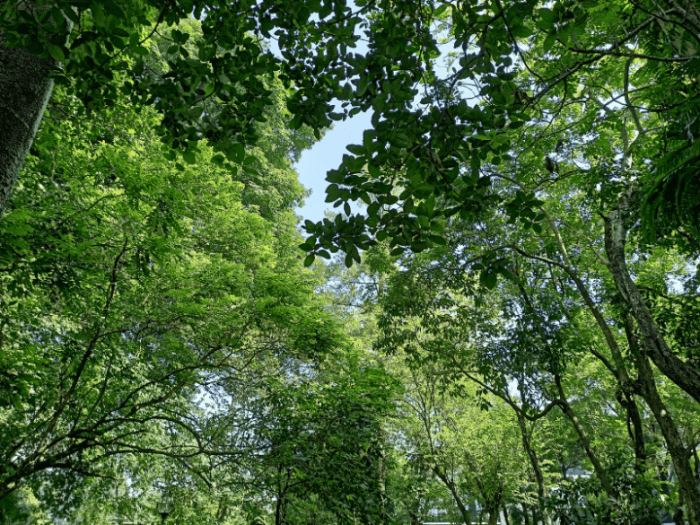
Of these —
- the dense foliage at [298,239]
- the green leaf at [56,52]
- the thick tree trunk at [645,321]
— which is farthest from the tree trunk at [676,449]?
the green leaf at [56,52]

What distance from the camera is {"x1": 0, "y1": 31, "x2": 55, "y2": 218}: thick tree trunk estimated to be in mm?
1556

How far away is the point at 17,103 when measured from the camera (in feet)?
5.29

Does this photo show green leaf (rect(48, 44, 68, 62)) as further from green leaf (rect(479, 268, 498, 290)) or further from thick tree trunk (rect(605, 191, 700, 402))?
thick tree trunk (rect(605, 191, 700, 402))

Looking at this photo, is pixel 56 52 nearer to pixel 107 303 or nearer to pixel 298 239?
pixel 107 303

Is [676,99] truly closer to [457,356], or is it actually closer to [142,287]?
[457,356]

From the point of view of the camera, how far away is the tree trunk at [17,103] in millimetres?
1556

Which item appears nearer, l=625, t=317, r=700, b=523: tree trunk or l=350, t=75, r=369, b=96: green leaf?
l=350, t=75, r=369, b=96: green leaf

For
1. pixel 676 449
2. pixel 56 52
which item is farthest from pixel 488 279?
pixel 676 449

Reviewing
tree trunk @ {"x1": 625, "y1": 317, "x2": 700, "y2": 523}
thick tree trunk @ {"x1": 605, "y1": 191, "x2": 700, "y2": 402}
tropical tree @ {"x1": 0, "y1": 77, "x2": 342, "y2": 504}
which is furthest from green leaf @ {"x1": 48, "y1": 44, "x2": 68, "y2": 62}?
tree trunk @ {"x1": 625, "y1": 317, "x2": 700, "y2": 523}

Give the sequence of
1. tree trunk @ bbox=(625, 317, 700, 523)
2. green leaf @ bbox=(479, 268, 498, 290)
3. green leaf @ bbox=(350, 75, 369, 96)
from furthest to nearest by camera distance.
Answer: tree trunk @ bbox=(625, 317, 700, 523)
green leaf @ bbox=(479, 268, 498, 290)
green leaf @ bbox=(350, 75, 369, 96)

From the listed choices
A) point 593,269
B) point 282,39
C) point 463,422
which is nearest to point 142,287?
point 282,39

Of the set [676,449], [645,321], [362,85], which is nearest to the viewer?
[362,85]

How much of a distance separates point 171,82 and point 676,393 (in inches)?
604

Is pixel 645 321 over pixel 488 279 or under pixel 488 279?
over
